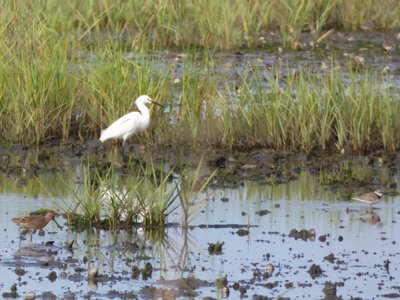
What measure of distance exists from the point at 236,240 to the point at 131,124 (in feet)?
13.3

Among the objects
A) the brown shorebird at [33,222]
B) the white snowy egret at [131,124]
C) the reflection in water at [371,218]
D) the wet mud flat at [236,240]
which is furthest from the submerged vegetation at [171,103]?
the brown shorebird at [33,222]

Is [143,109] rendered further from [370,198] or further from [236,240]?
[236,240]

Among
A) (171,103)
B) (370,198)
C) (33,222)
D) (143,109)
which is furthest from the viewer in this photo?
(171,103)

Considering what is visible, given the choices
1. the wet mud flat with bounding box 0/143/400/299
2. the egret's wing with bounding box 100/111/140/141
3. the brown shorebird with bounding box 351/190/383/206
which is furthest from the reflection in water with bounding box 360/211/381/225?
the egret's wing with bounding box 100/111/140/141

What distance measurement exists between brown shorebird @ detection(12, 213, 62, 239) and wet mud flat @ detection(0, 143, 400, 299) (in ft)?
0.39

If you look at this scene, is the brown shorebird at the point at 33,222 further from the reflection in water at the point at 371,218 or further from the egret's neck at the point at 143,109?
the egret's neck at the point at 143,109

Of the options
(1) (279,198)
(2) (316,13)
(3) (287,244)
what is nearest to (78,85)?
(1) (279,198)

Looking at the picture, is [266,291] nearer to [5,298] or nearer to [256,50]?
[5,298]

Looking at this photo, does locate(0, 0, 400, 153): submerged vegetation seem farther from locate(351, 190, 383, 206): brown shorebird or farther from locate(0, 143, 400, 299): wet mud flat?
locate(351, 190, 383, 206): brown shorebird

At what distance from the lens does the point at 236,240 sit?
33.3 ft

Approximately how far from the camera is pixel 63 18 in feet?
63.2

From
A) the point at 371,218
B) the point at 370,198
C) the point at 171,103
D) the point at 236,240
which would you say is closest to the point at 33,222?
the point at 236,240

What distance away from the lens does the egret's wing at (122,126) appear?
1388 cm

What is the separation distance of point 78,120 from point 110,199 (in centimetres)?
454
